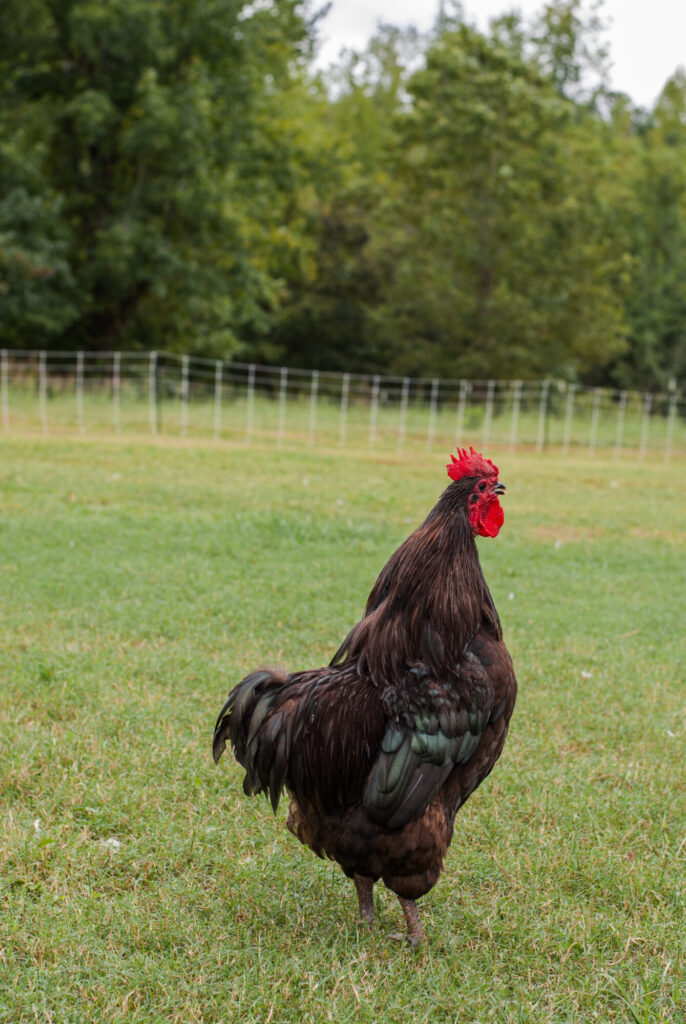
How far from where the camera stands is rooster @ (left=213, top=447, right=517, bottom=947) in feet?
10.4

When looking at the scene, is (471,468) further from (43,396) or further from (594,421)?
(594,421)

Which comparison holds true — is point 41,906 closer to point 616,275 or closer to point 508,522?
point 508,522

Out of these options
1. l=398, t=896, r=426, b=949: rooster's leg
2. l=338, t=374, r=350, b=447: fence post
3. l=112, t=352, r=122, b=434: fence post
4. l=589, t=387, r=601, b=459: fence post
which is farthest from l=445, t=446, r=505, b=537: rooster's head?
l=589, t=387, r=601, b=459: fence post

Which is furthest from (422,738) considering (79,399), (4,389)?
(4,389)

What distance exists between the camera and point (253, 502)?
1309 centimetres

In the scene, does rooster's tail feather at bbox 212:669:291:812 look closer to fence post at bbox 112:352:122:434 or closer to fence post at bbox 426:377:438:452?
fence post at bbox 112:352:122:434

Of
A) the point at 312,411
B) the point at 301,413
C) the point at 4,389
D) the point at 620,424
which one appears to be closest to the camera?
the point at 4,389

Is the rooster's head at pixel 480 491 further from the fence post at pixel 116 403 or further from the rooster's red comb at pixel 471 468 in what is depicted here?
the fence post at pixel 116 403

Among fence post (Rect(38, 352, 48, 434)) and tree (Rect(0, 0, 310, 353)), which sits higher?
tree (Rect(0, 0, 310, 353))

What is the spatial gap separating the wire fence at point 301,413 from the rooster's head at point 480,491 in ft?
65.4

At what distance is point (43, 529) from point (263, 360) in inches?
1494

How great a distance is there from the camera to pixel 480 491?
3.43 metres

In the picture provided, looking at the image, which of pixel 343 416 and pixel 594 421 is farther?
pixel 594 421

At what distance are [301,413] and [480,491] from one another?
2416 cm
